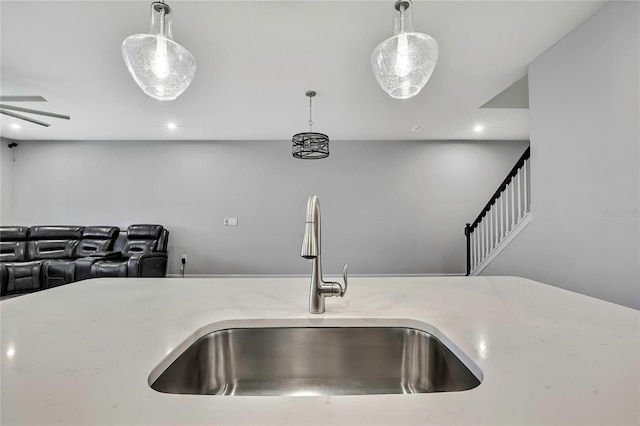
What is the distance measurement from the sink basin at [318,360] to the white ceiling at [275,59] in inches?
83.5

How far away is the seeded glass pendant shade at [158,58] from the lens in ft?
3.77

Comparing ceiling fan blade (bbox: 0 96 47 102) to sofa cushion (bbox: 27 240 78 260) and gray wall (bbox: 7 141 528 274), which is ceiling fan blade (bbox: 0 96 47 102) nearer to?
gray wall (bbox: 7 141 528 274)

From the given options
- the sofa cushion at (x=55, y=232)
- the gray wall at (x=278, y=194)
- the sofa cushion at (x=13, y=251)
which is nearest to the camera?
the sofa cushion at (x=13, y=251)

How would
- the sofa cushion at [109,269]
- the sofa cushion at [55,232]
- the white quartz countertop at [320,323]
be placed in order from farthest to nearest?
the sofa cushion at [55,232] → the sofa cushion at [109,269] → the white quartz countertop at [320,323]

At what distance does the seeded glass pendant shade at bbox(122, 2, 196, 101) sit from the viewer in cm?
115

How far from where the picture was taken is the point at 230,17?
211 centimetres

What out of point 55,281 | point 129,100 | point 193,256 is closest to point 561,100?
point 129,100

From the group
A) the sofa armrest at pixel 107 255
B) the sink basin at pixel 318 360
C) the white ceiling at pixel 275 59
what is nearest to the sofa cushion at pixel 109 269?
the sofa armrest at pixel 107 255

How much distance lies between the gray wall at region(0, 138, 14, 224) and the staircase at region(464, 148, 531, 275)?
773 centimetres

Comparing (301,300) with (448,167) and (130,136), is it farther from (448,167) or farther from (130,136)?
(130,136)

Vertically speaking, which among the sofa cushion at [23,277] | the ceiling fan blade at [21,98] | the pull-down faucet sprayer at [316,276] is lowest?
the sofa cushion at [23,277]

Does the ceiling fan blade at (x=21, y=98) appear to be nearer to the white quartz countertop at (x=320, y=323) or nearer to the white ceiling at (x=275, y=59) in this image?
the white ceiling at (x=275, y=59)

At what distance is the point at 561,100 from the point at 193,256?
547 centimetres

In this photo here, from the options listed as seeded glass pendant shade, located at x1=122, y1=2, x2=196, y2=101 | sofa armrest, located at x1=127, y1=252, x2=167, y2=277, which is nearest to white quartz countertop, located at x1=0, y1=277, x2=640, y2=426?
seeded glass pendant shade, located at x1=122, y1=2, x2=196, y2=101
